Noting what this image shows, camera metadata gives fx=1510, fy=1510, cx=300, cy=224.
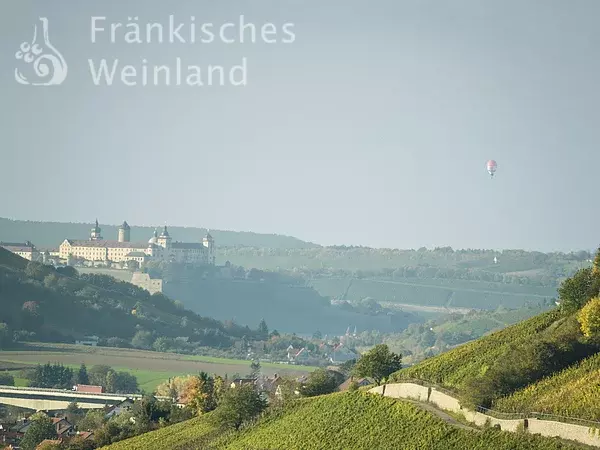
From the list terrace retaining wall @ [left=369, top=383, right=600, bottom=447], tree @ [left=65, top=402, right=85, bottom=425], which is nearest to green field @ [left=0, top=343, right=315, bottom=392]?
tree @ [left=65, top=402, right=85, bottom=425]

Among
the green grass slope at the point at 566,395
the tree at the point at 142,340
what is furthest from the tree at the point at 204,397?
the tree at the point at 142,340

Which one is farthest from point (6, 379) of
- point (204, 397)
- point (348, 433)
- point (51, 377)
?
point (348, 433)

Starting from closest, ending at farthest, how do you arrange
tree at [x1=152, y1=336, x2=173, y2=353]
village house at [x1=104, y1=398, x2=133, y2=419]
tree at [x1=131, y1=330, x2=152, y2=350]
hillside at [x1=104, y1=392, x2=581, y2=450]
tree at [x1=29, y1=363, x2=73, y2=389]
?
hillside at [x1=104, y1=392, x2=581, y2=450]
village house at [x1=104, y1=398, x2=133, y2=419]
tree at [x1=29, y1=363, x2=73, y2=389]
tree at [x1=152, y1=336, x2=173, y2=353]
tree at [x1=131, y1=330, x2=152, y2=350]

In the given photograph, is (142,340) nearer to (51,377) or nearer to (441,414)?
(51,377)

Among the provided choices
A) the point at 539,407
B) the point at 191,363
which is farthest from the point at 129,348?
the point at 539,407

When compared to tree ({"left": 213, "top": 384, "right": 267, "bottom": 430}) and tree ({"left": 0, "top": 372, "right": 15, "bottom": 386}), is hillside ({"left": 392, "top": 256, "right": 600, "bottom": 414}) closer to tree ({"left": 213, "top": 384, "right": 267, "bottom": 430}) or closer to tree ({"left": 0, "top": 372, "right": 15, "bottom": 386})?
tree ({"left": 213, "top": 384, "right": 267, "bottom": 430})

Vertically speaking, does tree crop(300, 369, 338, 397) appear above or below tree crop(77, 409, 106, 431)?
above
